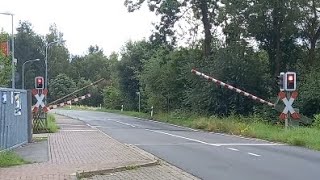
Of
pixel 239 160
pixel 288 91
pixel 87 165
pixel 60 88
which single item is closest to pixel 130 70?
pixel 60 88

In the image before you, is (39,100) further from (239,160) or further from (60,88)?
(60,88)

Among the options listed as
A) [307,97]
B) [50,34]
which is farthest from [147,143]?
[50,34]

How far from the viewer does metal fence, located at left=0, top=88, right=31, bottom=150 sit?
16.4 metres

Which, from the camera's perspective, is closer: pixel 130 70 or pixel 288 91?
pixel 288 91

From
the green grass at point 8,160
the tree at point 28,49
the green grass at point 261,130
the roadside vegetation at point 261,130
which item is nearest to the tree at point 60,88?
the tree at point 28,49

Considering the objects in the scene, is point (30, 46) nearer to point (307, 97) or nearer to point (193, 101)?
point (193, 101)

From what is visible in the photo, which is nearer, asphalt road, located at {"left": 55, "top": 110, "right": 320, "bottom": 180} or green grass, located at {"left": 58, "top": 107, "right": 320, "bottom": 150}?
asphalt road, located at {"left": 55, "top": 110, "right": 320, "bottom": 180}

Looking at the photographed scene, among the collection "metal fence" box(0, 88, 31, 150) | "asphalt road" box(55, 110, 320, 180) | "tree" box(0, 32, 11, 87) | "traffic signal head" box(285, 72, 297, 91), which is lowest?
"asphalt road" box(55, 110, 320, 180)

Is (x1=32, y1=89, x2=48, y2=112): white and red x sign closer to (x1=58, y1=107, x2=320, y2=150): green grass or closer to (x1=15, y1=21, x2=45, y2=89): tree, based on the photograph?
(x1=58, y1=107, x2=320, y2=150): green grass

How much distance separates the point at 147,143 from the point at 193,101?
70.4 feet

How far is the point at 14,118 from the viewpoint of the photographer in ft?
59.9

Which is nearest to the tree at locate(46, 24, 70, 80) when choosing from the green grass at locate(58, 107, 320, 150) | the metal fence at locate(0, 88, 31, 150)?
the green grass at locate(58, 107, 320, 150)

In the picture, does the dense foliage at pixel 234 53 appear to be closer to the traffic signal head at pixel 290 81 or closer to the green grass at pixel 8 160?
the traffic signal head at pixel 290 81

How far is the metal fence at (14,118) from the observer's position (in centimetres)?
1638
